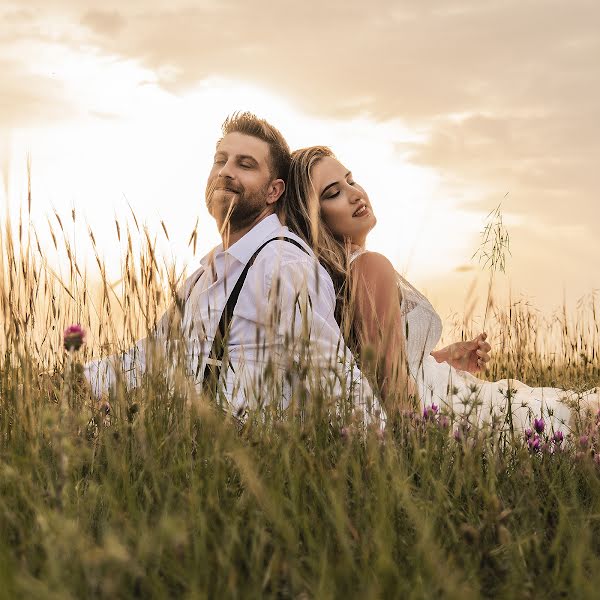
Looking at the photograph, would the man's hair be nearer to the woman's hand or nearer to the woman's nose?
the woman's nose

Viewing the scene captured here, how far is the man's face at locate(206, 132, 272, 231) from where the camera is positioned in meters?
4.18

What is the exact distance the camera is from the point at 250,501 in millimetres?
1734

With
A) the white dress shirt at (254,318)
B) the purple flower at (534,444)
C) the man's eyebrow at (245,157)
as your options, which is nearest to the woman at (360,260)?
the man's eyebrow at (245,157)

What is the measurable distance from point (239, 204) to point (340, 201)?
1.89 ft

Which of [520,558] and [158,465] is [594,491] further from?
[158,465]

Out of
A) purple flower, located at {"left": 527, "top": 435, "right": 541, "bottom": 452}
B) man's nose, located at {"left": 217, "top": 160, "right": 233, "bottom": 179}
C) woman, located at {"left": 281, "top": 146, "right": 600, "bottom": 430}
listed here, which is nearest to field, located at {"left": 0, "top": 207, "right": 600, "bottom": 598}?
purple flower, located at {"left": 527, "top": 435, "right": 541, "bottom": 452}

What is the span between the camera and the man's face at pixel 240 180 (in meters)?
4.18

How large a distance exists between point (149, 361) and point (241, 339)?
923 millimetres

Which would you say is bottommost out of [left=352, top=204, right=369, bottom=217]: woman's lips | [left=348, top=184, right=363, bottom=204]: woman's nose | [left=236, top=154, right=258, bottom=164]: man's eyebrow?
[left=352, top=204, right=369, bottom=217]: woman's lips

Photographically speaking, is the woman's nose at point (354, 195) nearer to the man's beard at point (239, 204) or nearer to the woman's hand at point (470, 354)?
the man's beard at point (239, 204)

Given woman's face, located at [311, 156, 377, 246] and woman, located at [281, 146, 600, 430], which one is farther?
woman's face, located at [311, 156, 377, 246]

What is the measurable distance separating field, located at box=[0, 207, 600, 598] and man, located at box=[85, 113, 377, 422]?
0.13 metres

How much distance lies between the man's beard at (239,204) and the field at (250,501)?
4.83 ft

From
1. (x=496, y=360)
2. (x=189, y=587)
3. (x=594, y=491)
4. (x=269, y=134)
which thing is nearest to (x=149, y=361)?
(x=189, y=587)
